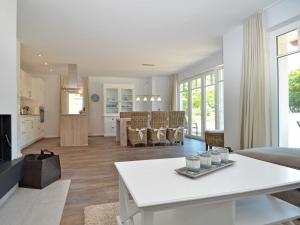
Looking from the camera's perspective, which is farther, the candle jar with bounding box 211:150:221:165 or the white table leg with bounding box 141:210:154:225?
the candle jar with bounding box 211:150:221:165

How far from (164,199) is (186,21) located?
3.35 meters

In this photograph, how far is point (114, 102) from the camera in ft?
28.2

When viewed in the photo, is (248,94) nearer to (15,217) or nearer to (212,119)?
(212,119)

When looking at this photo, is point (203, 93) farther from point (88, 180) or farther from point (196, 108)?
point (88, 180)

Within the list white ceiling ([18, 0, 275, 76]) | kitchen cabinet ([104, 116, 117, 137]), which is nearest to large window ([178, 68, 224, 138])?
white ceiling ([18, 0, 275, 76])

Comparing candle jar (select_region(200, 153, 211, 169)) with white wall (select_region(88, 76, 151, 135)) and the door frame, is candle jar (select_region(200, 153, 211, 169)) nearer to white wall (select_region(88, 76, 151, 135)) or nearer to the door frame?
the door frame

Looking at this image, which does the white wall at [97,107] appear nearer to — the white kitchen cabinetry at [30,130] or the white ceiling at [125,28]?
the white kitchen cabinetry at [30,130]

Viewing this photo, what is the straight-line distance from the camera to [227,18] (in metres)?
3.50

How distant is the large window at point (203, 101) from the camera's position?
19.5 feet

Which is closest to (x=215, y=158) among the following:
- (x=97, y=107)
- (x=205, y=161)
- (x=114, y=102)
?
(x=205, y=161)

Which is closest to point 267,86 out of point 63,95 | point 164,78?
point 164,78

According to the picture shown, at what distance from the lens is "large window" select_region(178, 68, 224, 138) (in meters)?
→ 5.94

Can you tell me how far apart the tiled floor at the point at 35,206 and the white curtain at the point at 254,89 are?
303 cm

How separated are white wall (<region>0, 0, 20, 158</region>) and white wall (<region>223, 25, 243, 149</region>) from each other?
3730mm
